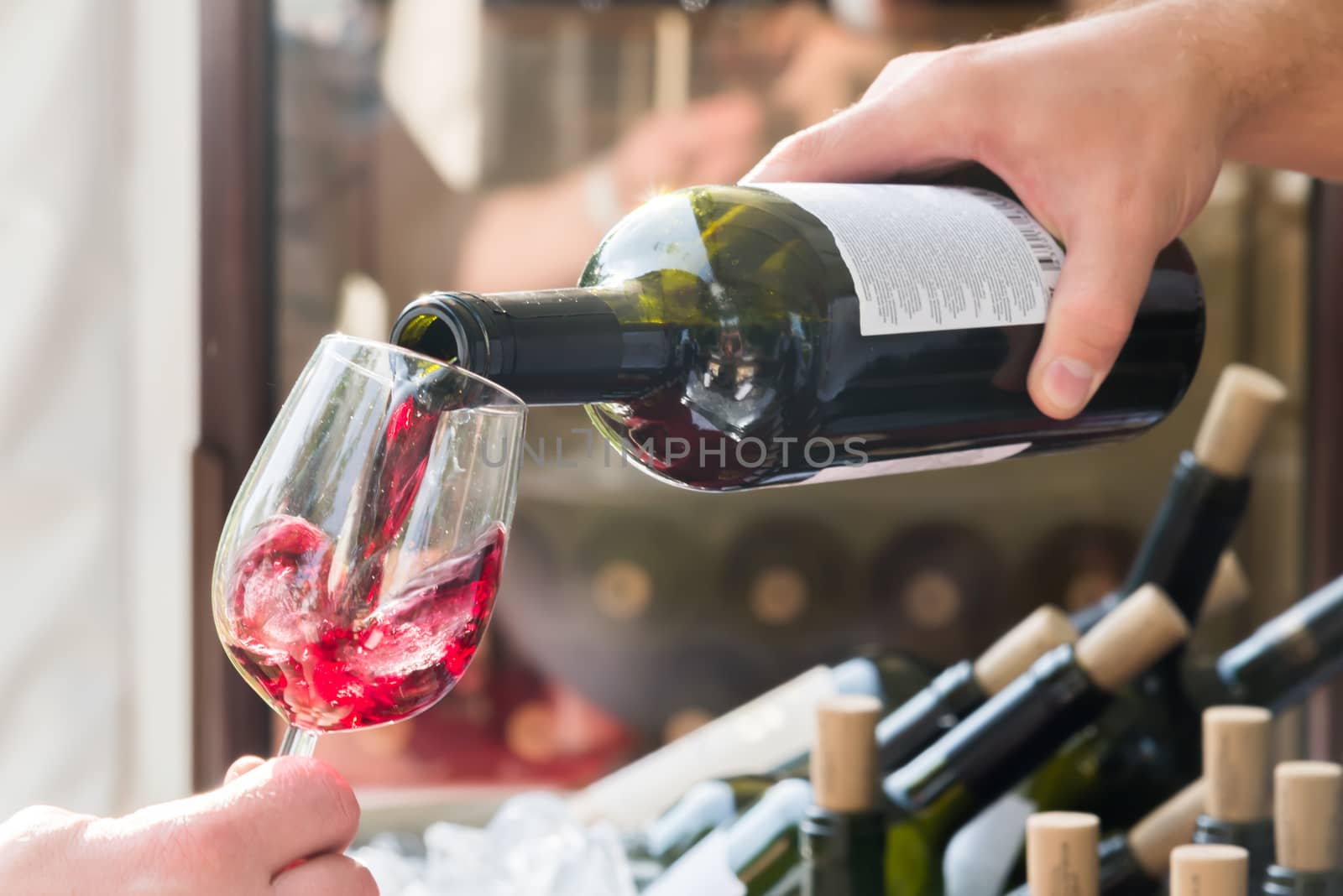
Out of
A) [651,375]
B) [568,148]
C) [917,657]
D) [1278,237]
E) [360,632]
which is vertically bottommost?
[917,657]

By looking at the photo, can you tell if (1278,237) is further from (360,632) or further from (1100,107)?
(360,632)

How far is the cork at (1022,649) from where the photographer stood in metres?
0.88

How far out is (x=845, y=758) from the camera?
696mm

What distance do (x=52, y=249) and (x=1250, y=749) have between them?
48.1 inches

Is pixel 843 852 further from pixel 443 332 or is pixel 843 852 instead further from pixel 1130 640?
pixel 443 332

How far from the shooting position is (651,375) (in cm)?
66

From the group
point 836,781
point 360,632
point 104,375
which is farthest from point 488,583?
point 104,375

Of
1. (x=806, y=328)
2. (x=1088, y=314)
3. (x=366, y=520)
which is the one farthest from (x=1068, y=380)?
(x=366, y=520)

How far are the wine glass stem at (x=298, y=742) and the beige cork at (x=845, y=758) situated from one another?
264mm

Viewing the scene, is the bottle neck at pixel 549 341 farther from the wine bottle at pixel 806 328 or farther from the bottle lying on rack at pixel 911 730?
the bottle lying on rack at pixel 911 730

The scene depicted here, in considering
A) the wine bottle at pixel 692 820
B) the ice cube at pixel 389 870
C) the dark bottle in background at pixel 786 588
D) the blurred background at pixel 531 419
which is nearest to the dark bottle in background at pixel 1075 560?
the blurred background at pixel 531 419

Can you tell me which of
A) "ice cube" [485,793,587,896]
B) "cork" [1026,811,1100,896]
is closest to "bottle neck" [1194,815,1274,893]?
"cork" [1026,811,1100,896]

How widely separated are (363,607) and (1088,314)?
386 mm

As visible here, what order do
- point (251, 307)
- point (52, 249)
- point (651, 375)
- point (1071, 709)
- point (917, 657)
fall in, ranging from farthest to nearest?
point (52, 249) < point (251, 307) < point (917, 657) < point (1071, 709) < point (651, 375)
